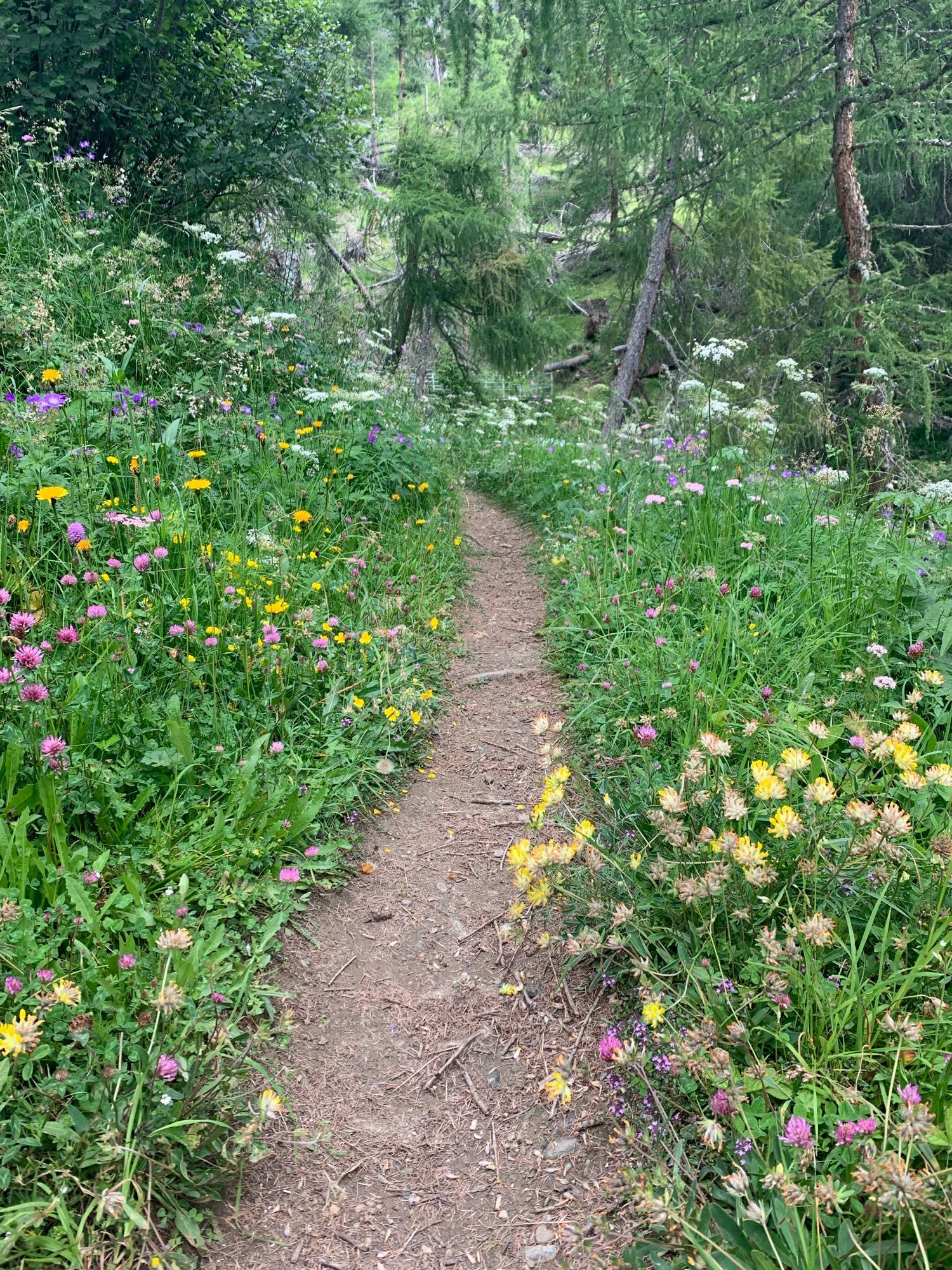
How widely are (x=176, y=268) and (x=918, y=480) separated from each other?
18.0ft

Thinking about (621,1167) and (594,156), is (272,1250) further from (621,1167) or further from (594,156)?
(594,156)

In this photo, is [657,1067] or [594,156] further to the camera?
[594,156]

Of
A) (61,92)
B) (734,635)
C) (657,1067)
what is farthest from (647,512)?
(61,92)

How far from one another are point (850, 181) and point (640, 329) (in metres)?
2.67

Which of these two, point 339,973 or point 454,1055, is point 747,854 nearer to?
point 454,1055

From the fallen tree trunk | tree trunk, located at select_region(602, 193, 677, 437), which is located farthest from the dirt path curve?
the fallen tree trunk

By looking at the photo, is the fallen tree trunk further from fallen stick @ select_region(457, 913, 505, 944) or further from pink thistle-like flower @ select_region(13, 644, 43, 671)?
pink thistle-like flower @ select_region(13, 644, 43, 671)

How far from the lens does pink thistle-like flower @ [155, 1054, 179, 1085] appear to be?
1609mm

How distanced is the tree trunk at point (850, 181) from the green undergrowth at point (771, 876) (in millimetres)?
3526

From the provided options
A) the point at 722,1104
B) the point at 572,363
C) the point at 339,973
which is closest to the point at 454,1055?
the point at 339,973

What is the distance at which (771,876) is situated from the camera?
1.74 m

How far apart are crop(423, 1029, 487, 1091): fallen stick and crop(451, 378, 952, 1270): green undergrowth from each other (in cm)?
29

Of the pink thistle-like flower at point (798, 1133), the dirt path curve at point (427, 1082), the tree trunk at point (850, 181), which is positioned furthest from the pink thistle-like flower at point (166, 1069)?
the tree trunk at point (850, 181)

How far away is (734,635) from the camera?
3086 mm
